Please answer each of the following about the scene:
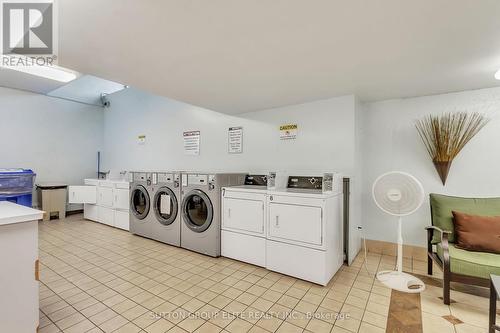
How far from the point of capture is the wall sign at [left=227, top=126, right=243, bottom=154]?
396 cm

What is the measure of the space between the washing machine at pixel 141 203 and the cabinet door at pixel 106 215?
2.73 ft

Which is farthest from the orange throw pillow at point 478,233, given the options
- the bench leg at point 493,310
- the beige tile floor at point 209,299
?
the bench leg at point 493,310

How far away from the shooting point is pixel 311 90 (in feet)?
9.30

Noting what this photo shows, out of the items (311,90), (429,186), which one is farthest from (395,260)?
(311,90)

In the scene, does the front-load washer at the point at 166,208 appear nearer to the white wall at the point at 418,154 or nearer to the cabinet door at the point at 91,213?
the cabinet door at the point at 91,213

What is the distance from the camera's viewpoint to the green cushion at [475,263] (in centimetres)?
195

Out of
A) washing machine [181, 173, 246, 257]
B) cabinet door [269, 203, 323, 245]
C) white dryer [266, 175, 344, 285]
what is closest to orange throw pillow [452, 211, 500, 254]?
white dryer [266, 175, 344, 285]

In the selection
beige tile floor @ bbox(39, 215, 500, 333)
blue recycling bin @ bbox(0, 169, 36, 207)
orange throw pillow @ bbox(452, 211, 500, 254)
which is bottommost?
beige tile floor @ bbox(39, 215, 500, 333)

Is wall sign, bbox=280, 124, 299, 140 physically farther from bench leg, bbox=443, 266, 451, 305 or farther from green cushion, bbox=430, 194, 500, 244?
bench leg, bbox=443, 266, 451, 305

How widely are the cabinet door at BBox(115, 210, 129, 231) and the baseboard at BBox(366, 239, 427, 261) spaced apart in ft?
14.1

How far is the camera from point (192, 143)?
459 centimetres

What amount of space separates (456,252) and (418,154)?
1346mm

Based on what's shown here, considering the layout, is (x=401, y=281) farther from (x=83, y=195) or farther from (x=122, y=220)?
(x=83, y=195)

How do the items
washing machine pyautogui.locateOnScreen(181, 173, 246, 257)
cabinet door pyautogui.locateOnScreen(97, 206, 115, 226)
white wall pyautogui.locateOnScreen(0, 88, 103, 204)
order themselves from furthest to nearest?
white wall pyautogui.locateOnScreen(0, 88, 103, 204)
cabinet door pyautogui.locateOnScreen(97, 206, 115, 226)
washing machine pyautogui.locateOnScreen(181, 173, 246, 257)
